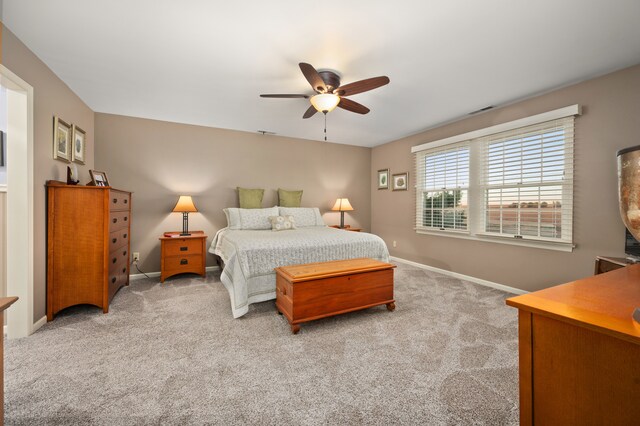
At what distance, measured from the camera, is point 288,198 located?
4.89 meters

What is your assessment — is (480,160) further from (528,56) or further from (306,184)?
(306,184)

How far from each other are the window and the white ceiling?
1.69ft

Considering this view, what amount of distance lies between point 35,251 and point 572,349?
3.50 m

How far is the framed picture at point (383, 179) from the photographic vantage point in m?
5.41

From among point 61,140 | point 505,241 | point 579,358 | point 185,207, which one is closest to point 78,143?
point 61,140

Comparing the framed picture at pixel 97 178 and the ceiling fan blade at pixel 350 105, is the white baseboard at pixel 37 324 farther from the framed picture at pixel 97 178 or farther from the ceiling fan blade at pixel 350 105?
the ceiling fan blade at pixel 350 105

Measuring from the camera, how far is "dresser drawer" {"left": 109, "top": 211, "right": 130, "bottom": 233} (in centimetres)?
282

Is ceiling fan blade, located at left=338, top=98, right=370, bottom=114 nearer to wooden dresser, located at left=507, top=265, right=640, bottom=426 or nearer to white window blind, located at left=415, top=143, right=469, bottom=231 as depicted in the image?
white window blind, located at left=415, top=143, right=469, bottom=231

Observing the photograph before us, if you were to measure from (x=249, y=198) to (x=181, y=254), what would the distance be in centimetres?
137

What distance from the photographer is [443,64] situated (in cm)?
248

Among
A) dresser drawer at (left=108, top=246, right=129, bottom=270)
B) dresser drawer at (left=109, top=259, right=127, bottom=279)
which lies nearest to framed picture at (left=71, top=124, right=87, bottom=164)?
dresser drawer at (left=108, top=246, right=129, bottom=270)

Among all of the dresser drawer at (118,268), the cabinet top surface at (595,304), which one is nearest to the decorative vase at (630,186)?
the cabinet top surface at (595,304)

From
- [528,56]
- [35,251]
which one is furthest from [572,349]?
[35,251]

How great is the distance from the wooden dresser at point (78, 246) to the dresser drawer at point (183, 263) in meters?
0.99
